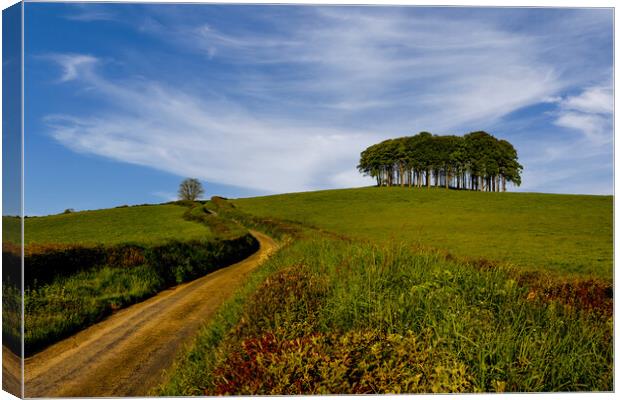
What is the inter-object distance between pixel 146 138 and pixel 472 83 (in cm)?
661

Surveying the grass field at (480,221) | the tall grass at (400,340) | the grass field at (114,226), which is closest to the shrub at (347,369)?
the tall grass at (400,340)

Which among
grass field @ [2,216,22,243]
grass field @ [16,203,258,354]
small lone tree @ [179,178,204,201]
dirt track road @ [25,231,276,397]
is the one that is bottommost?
dirt track road @ [25,231,276,397]

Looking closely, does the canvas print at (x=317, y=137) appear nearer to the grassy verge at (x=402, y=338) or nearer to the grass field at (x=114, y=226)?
the grassy verge at (x=402, y=338)

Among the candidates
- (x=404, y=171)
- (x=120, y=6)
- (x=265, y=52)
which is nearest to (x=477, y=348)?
(x=265, y=52)

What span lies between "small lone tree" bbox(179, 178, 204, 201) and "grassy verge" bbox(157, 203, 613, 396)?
61931 mm

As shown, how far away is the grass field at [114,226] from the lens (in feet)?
121

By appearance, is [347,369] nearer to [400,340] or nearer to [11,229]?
[400,340]

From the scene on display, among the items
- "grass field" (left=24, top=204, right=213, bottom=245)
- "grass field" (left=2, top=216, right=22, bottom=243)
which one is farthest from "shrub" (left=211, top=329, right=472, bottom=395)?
"grass field" (left=24, top=204, right=213, bottom=245)

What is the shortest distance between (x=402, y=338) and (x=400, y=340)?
0.23 ft

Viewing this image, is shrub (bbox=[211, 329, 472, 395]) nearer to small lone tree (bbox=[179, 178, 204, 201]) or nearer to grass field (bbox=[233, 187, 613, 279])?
grass field (bbox=[233, 187, 613, 279])

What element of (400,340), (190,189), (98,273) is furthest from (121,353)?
(190,189)

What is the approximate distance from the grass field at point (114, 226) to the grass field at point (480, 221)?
11.1m

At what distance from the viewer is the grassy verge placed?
531cm

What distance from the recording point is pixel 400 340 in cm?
566
